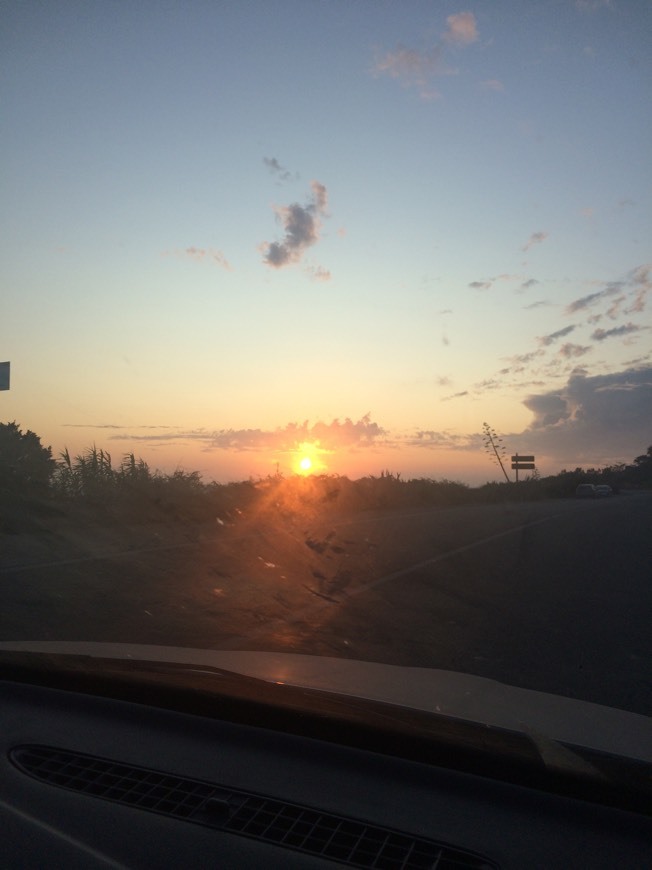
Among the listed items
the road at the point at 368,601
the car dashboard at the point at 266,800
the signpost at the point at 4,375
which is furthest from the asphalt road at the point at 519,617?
the signpost at the point at 4,375

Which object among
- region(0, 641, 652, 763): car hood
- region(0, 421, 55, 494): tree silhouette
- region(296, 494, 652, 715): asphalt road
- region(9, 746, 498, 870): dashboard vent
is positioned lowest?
region(296, 494, 652, 715): asphalt road

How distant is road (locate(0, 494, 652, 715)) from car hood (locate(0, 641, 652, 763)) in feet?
8.98

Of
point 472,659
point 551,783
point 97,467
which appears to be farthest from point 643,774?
point 97,467

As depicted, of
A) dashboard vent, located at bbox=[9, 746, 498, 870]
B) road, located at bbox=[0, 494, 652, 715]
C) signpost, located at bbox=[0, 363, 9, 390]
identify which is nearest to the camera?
dashboard vent, located at bbox=[9, 746, 498, 870]

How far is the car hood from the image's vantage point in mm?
2699

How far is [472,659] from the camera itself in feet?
23.2

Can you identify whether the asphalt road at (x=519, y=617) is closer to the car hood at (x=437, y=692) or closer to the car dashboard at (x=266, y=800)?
the car hood at (x=437, y=692)

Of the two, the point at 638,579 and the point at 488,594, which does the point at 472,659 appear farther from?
the point at 638,579

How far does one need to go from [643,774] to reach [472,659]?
4.93 m

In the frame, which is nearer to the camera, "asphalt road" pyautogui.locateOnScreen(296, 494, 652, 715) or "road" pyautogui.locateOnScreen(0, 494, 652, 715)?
"asphalt road" pyautogui.locateOnScreen(296, 494, 652, 715)

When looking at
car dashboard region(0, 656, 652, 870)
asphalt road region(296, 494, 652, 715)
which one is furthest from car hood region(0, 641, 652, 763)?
asphalt road region(296, 494, 652, 715)

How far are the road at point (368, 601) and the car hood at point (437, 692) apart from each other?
2.74 m

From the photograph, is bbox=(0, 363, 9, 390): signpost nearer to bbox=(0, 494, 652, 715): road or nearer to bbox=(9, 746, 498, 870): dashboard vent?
bbox=(0, 494, 652, 715): road

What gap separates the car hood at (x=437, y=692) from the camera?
8.86ft
